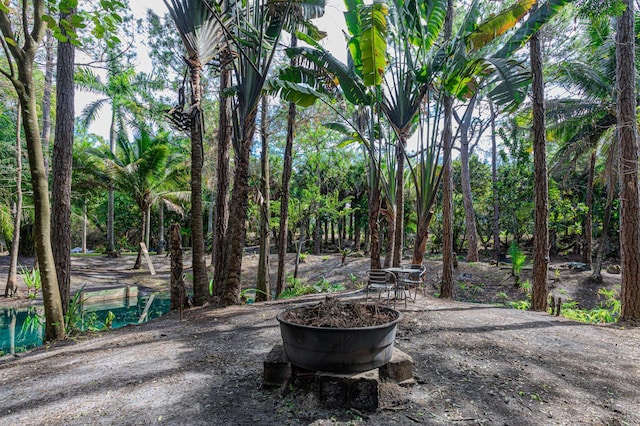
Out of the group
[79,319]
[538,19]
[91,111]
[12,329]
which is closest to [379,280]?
[79,319]

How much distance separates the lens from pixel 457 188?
24.6 meters

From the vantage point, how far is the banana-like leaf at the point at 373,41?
20.7 feet

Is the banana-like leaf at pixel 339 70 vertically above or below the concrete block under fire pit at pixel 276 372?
above

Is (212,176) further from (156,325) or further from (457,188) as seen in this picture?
(457,188)

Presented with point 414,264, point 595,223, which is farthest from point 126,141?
point 595,223

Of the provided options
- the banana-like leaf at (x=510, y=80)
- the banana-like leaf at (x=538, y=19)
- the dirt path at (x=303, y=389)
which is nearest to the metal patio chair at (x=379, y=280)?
the dirt path at (x=303, y=389)

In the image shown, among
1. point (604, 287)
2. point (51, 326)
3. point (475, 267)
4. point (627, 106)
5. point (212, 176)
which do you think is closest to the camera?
point (51, 326)

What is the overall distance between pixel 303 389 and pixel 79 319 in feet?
17.0

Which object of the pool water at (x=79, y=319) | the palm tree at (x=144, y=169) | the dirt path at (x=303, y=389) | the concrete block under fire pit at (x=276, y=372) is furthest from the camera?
the palm tree at (x=144, y=169)

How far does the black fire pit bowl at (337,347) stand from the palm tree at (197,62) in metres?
4.75

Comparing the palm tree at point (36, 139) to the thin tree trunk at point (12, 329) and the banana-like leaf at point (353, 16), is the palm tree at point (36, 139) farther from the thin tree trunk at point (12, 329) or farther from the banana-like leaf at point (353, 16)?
the banana-like leaf at point (353, 16)

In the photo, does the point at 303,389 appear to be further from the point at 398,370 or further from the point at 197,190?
the point at 197,190

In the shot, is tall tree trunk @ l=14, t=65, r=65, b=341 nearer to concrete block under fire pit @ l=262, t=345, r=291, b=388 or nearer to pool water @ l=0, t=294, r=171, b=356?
pool water @ l=0, t=294, r=171, b=356

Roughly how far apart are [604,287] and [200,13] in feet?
48.8
